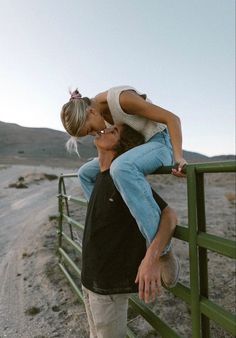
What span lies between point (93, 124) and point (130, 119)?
0.74 feet

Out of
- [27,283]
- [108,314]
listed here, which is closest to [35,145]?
[27,283]

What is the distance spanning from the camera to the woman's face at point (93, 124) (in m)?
2.63

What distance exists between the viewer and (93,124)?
2.65m

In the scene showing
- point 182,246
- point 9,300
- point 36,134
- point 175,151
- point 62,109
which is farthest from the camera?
point 36,134

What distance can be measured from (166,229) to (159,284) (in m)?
0.29

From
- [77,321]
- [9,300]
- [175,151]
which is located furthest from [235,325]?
[9,300]

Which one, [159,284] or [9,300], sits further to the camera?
[9,300]

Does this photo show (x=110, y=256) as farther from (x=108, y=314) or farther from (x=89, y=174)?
(x=89, y=174)

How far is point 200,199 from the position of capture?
7.18 feet

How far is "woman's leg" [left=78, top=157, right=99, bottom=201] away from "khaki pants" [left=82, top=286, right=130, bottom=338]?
0.73 m

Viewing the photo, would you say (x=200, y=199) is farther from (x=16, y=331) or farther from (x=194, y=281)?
(x=16, y=331)

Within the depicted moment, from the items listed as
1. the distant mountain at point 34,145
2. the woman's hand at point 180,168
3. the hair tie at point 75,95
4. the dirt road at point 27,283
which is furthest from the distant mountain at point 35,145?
the woman's hand at point 180,168

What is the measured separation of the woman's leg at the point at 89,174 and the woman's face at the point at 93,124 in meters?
0.36

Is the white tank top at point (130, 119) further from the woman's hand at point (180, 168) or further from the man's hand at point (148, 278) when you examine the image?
the man's hand at point (148, 278)
